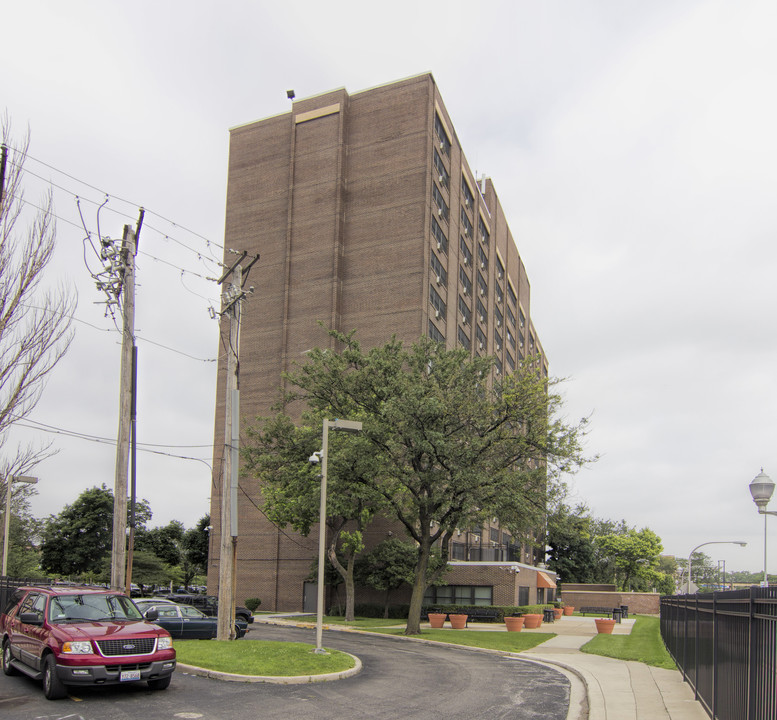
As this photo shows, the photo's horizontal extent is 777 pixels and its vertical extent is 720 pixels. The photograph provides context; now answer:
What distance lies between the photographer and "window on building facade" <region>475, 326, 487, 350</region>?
217ft

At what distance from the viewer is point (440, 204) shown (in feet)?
184

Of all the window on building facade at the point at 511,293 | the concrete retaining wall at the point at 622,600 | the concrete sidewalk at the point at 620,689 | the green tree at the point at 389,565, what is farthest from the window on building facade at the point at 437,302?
the concrete retaining wall at the point at 622,600

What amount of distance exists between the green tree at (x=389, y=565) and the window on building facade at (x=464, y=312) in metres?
21.8

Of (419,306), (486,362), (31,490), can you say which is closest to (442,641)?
(486,362)

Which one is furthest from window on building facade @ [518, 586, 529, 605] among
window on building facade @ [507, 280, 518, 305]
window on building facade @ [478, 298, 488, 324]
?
window on building facade @ [507, 280, 518, 305]

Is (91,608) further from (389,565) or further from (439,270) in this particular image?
(439,270)

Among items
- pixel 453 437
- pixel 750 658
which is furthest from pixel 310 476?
pixel 750 658

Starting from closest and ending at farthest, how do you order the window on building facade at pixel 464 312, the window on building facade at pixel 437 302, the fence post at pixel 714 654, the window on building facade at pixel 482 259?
Answer: 1. the fence post at pixel 714 654
2. the window on building facade at pixel 437 302
3. the window on building facade at pixel 464 312
4. the window on building facade at pixel 482 259

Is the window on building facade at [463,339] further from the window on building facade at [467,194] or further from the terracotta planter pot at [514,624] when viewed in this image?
the terracotta planter pot at [514,624]

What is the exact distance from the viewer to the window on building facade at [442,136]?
185 ft

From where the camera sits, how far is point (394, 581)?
145ft

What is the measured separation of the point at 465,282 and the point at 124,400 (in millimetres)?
44150

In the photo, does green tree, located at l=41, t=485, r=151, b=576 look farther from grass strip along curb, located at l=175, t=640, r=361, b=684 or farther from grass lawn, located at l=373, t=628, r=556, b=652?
grass strip along curb, located at l=175, t=640, r=361, b=684

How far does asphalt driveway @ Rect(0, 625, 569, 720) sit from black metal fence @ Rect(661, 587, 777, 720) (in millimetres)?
2775
